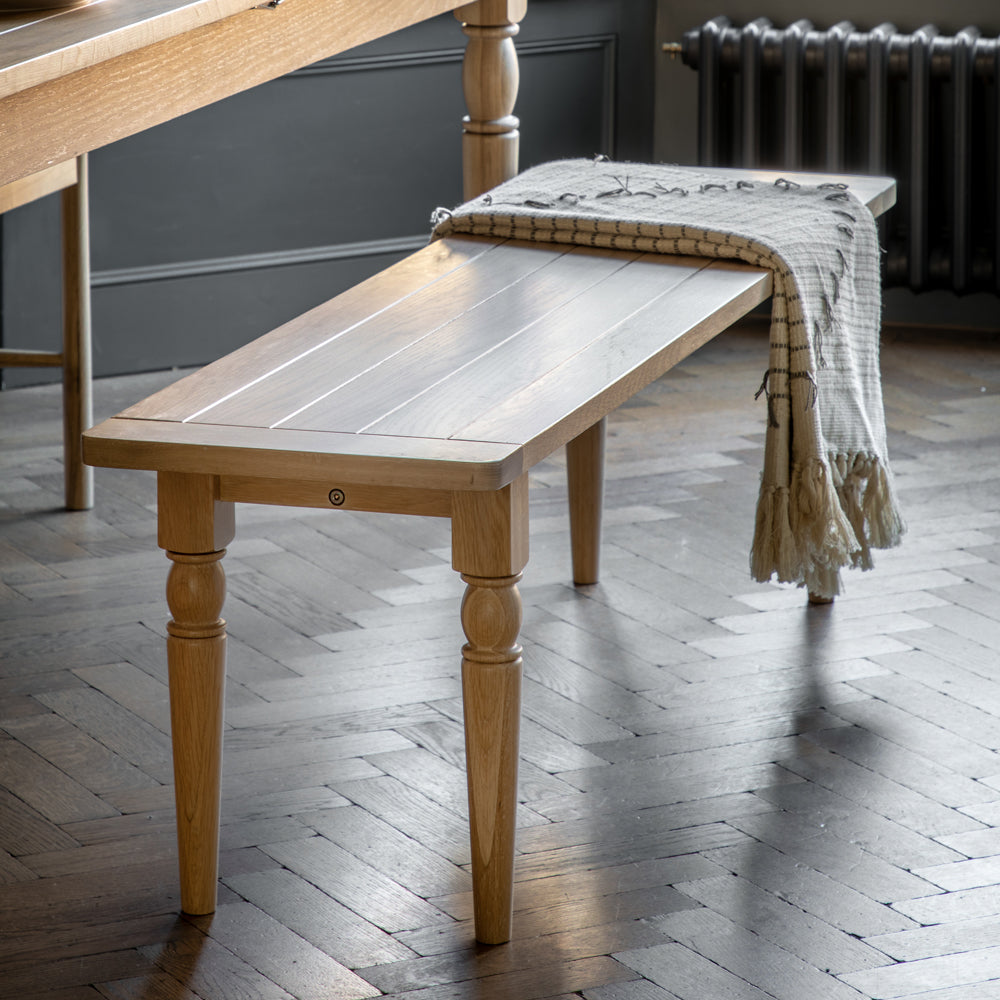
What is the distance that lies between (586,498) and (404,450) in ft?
3.40

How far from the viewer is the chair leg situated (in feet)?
9.24

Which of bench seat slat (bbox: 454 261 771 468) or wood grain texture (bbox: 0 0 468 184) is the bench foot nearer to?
bench seat slat (bbox: 454 261 771 468)

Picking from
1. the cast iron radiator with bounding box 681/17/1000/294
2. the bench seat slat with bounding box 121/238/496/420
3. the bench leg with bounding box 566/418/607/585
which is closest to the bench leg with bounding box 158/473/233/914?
the bench seat slat with bounding box 121/238/496/420

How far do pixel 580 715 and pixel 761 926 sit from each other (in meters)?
0.52

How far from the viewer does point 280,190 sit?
3.90 m

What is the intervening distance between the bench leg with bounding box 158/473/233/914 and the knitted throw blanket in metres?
0.83

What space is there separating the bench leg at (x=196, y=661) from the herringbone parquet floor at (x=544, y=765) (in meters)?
0.07

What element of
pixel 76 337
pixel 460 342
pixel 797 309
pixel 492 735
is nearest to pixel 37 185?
pixel 76 337

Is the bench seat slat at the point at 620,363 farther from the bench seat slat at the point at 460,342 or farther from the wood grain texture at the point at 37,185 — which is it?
the wood grain texture at the point at 37,185

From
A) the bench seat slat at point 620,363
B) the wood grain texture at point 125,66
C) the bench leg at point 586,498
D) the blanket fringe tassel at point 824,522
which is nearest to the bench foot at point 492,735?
the bench seat slat at point 620,363

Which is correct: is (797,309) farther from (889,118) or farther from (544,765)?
(889,118)

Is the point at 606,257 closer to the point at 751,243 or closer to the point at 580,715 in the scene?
the point at 751,243

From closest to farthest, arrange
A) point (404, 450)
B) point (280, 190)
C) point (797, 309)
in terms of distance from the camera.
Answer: point (404, 450) → point (797, 309) → point (280, 190)

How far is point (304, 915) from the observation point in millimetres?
1745
